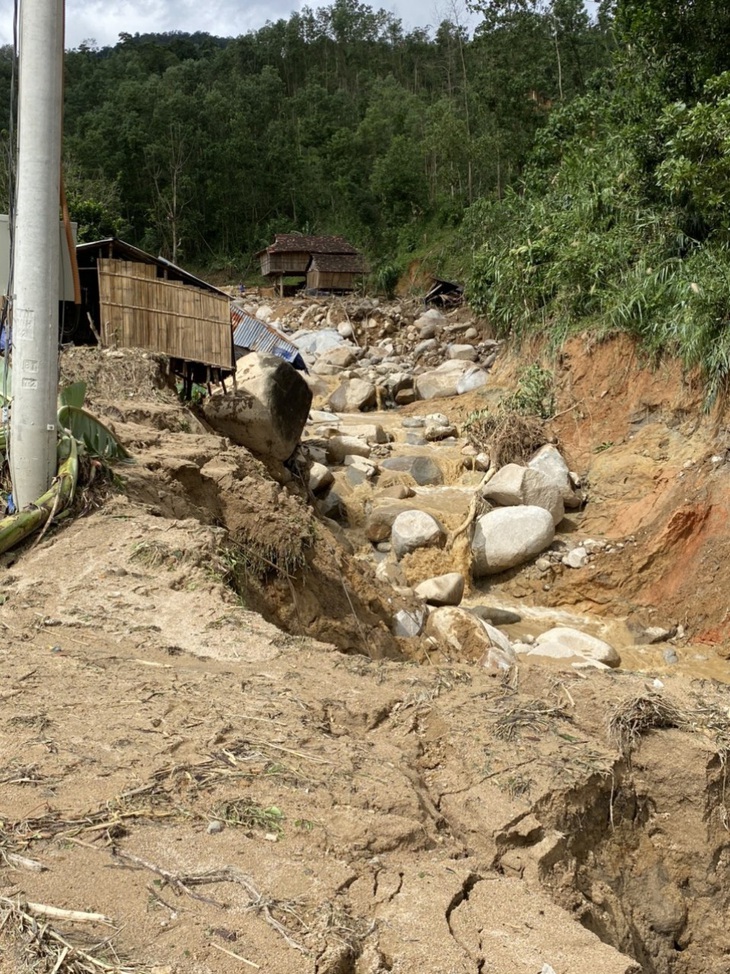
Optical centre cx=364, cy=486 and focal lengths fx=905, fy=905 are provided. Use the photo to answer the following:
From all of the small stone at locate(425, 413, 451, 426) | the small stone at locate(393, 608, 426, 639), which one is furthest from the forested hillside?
the small stone at locate(393, 608, 426, 639)

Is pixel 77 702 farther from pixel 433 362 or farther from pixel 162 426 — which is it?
pixel 433 362

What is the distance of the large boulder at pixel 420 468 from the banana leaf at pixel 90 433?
8609 mm

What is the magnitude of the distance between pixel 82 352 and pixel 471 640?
249 inches

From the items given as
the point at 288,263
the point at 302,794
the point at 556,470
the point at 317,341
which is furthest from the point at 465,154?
the point at 302,794

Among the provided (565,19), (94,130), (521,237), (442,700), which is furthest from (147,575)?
(94,130)

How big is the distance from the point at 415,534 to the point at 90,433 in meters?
6.21

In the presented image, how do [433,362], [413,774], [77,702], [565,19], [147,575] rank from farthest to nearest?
[565,19], [433,362], [147,575], [77,702], [413,774]

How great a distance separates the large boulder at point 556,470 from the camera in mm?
12734

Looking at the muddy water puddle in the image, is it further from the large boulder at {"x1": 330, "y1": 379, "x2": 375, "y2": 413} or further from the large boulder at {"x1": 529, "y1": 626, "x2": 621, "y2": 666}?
the large boulder at {"x1": 330, "y1": 379, "x2": 375, "y2": 413}

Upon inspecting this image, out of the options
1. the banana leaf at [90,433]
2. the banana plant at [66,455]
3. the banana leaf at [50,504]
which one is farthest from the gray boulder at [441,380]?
the banana leaf at [50,504]

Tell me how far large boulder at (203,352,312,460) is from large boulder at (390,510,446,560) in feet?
7.72

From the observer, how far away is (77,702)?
3480 millimetres

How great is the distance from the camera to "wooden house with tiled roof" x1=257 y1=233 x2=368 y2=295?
121ft

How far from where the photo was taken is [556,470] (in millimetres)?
13055
